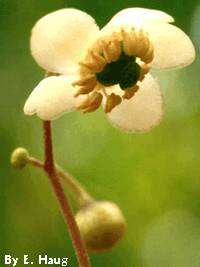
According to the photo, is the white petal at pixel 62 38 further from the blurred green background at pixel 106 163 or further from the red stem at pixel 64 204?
the blurred green background at pixel 106 163

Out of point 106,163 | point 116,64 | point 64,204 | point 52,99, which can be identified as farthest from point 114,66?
point 106,163

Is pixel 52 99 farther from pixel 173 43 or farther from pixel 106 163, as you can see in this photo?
pixel 106 163

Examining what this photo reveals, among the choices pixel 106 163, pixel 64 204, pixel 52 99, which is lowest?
pixel 64 204

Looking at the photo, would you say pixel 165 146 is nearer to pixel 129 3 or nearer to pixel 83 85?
pixel 129 3

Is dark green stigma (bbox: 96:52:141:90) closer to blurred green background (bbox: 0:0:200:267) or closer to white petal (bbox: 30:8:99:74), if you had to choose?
white petal (bbox: 30:8:99:74)

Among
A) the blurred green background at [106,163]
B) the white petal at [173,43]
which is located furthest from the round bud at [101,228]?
the blurred green background at [106,163]

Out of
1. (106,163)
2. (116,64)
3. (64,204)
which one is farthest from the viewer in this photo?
(106,163)
